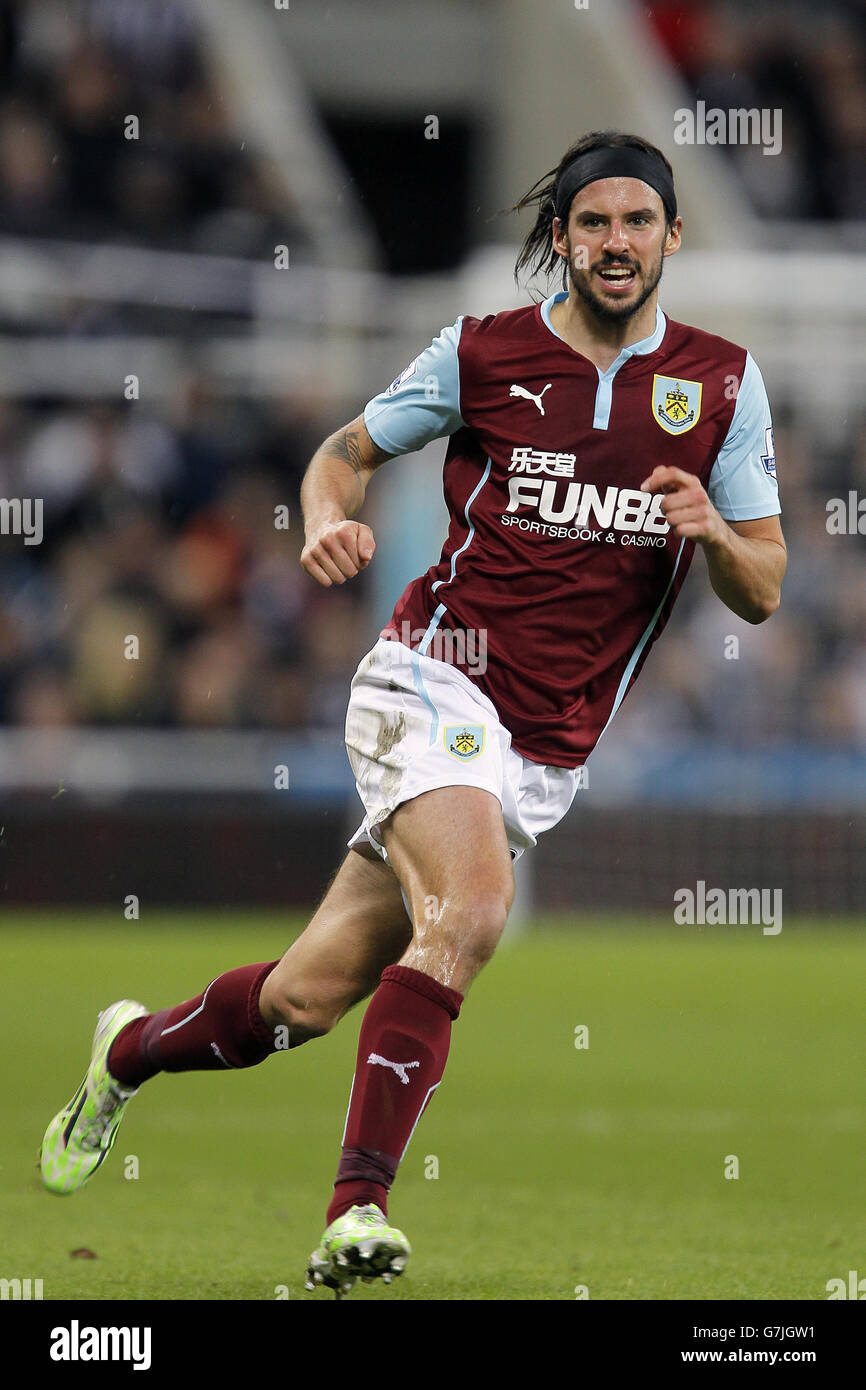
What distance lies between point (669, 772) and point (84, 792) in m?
3.66

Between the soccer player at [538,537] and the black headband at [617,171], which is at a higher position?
the black headband at [617,171]

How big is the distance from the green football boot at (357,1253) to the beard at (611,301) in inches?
83.2

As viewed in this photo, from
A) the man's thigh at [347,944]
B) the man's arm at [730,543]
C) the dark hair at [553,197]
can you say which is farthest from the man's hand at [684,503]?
the man's thigh at [347,944]

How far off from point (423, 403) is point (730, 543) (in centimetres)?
86

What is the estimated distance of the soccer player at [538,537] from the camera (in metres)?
4.91

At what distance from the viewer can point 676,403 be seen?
5.02 metres

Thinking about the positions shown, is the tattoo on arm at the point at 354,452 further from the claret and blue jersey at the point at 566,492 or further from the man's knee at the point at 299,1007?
the man's knee at the point at 299,1007

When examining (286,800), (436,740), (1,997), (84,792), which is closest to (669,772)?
(286,800)

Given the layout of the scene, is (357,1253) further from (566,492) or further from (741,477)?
(741,477)

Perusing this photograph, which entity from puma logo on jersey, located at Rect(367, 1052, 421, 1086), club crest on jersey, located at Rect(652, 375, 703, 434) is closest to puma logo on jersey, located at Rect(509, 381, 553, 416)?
club crest on jersey, located at Rect(652, 375, 703, 434)

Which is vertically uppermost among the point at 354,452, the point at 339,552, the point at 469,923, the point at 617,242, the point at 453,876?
the point at 617,242

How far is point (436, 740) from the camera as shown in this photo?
481 cm

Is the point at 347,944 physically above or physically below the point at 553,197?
below

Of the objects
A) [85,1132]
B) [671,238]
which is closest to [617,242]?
[671,238]
